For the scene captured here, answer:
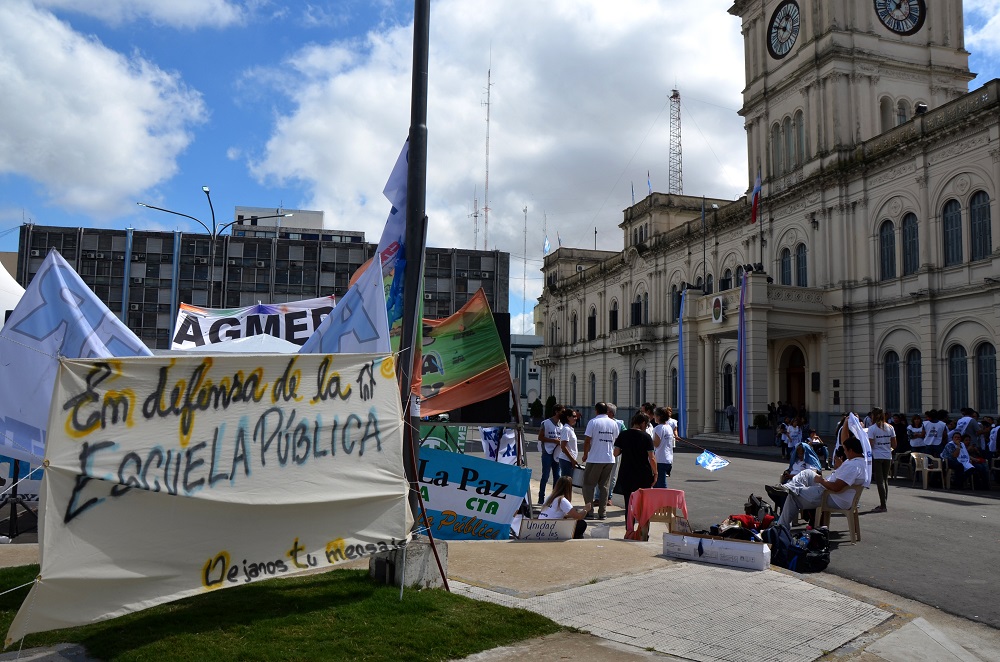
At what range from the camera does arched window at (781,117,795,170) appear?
37.1 meters

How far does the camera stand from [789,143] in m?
37.4

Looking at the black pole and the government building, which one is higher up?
the government building

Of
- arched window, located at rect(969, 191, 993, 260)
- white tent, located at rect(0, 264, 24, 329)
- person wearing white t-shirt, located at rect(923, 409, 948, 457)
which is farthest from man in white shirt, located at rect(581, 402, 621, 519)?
arched window, located at rect(969, 191, 993, 260)

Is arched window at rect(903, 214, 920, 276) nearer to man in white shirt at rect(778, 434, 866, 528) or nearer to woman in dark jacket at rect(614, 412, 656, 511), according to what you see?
man in white shirt at rect(778, 434, 866, 528)

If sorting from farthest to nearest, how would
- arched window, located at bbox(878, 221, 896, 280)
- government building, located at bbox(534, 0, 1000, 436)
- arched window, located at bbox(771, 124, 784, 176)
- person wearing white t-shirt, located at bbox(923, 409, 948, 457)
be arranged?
arched window, located at bbox(771, 124, 784, 176) < arched window, located at bbox(878, 221, 896, 280) < government building, located at bbox(534, 0, 1000, 436) < person wearing white t-shirt, located at bbox(923, 409, 948, 457)

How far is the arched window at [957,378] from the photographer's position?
90.2ft

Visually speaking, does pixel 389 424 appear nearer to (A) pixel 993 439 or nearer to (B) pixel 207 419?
(B) pixel 207 419

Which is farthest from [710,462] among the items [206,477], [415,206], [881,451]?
[206,477]

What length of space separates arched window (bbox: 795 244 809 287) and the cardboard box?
29348 mm

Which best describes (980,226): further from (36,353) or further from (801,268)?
(36,353)

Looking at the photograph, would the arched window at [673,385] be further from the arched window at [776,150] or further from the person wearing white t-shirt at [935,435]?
the person wearing white t-shirt at [935,435]

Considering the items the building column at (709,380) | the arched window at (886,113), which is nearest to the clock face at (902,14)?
the arched window at (886,113)

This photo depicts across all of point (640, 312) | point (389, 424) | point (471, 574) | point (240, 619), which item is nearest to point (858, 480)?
point (471, 574)

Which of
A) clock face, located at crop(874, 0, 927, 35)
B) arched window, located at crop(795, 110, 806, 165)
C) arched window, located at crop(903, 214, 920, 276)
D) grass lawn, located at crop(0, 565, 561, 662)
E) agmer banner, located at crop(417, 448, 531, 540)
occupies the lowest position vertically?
grass lawn, located at crop(0, 565, 561, 662)
